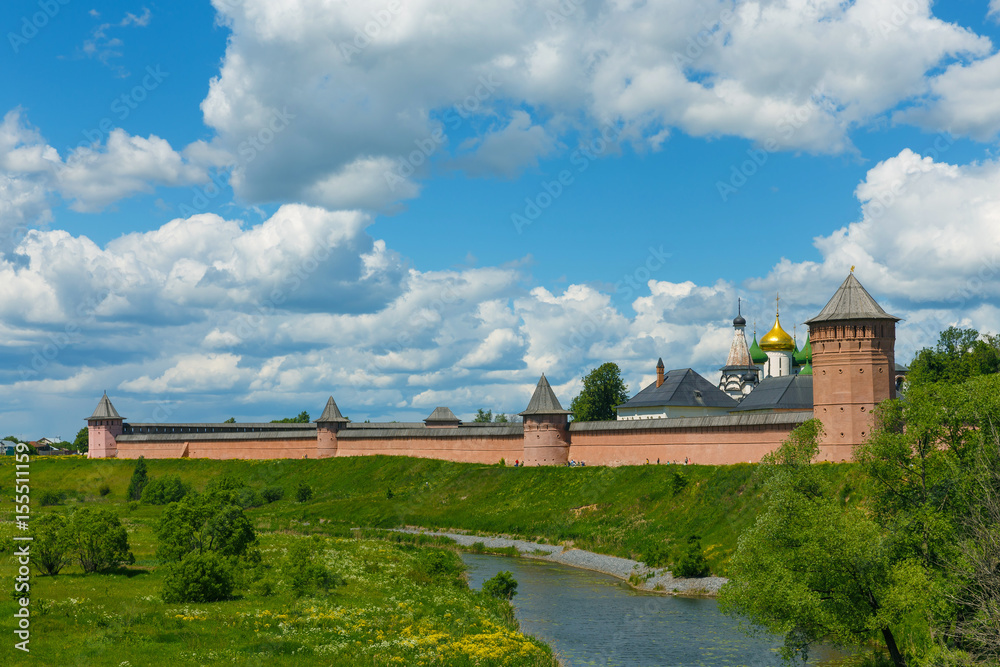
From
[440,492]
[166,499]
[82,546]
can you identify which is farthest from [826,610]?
[166,499]

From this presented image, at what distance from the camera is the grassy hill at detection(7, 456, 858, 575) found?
35562mm

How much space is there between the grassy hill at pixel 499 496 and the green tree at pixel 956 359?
65.9ft

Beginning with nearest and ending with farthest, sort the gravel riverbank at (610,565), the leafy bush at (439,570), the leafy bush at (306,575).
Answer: the leafy bush at (306,575) < the leafy bush at (439,570) < the gravel riverbank at (610,565)

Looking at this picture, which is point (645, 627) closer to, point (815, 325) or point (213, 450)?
point (815, 325)

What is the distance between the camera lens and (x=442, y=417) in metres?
70.4

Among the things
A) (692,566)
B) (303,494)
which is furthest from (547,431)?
(692,566)

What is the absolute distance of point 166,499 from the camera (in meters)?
54.5

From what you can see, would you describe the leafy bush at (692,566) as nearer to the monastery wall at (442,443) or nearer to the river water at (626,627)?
the river water at (626,627)

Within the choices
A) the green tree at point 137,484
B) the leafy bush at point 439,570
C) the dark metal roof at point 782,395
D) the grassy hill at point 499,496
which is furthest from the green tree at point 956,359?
the green tree at point 137,484

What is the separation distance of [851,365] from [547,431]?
19.6 meters

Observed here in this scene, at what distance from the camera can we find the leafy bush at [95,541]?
81.5 feet

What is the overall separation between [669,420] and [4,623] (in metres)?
34.6

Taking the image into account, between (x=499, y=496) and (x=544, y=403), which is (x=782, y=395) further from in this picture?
(x=499, y=496)

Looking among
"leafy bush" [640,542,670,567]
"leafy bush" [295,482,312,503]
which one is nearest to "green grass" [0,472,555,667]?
"leafy bush" [640,542,670,567]
